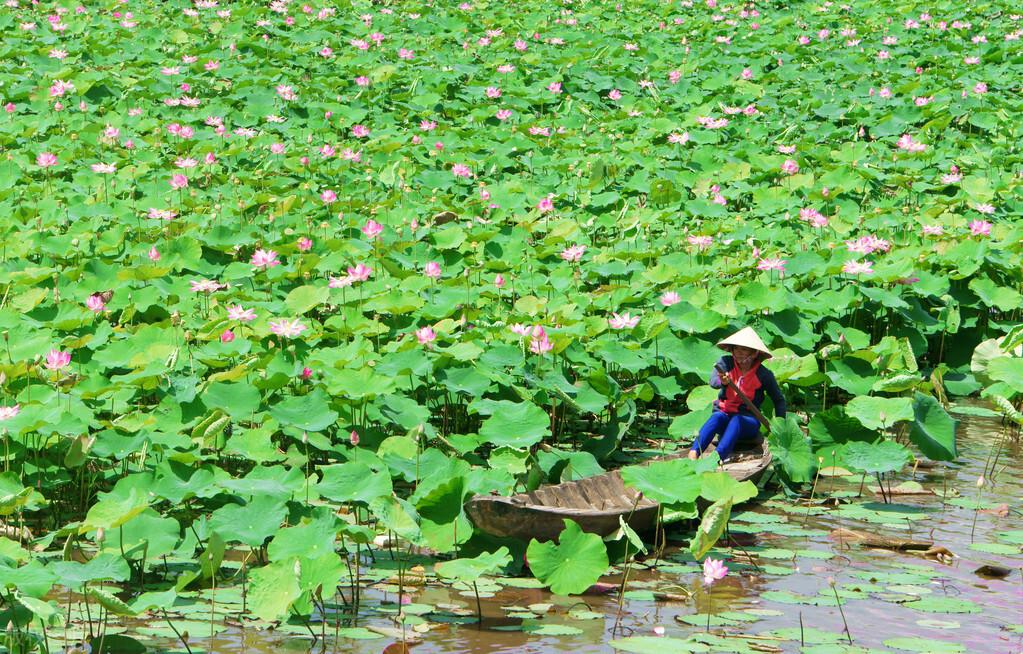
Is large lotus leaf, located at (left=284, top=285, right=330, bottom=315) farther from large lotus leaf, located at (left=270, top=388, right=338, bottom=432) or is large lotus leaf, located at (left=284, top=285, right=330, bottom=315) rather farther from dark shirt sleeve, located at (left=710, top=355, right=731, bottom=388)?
dark shirt sleeve, located at (left=710, top=355, right=731, bottom=388)

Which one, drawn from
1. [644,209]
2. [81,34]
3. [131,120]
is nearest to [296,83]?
[131,120]

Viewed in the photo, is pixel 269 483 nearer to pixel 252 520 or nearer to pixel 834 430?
pixel 252 520

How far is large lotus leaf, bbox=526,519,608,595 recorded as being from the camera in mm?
3838

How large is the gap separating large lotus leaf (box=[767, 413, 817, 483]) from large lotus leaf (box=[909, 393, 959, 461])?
1.50ft

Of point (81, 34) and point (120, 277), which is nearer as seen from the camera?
point (120, 277)

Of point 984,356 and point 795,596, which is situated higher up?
point 984,356

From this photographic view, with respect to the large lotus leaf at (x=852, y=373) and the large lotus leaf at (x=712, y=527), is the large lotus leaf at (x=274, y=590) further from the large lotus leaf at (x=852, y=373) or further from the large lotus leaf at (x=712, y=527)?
the large lotus leaf at (x=852, y=373)

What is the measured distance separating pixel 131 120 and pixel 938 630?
8.05 meters

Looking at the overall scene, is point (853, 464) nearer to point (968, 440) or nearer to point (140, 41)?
point (968, 440)

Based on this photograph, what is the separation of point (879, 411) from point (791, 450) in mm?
443

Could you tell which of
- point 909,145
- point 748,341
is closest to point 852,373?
point 748,341

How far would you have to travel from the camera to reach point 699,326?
610 cm

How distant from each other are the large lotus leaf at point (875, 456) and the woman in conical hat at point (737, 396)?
0.42m

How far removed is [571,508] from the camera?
4500 mm
